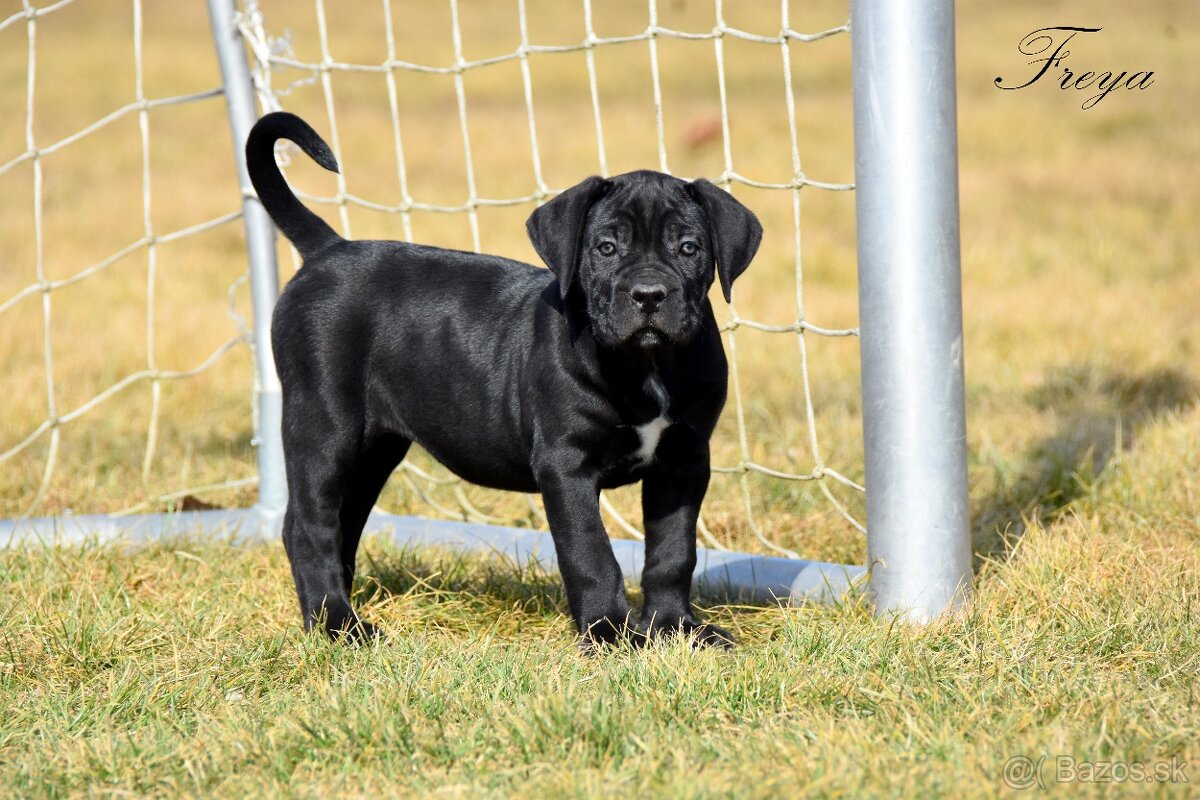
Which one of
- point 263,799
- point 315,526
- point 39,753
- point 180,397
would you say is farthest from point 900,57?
point 180,397

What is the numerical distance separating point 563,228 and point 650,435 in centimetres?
56

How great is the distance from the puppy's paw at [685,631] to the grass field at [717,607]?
0.17m

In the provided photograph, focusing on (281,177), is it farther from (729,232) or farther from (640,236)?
(729,232)

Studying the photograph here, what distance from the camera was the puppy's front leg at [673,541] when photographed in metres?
3.51

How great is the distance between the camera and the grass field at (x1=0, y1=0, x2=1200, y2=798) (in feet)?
8.54

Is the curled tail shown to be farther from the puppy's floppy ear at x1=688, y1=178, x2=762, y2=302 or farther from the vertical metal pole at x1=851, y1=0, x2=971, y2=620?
the vertical metal pole at x1=851, y1=0, x2=971, y2=620

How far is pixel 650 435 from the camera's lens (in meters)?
3.39

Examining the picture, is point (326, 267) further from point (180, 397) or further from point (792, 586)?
point (180, 397)

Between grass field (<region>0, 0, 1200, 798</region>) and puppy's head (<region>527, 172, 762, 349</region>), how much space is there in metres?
0.89

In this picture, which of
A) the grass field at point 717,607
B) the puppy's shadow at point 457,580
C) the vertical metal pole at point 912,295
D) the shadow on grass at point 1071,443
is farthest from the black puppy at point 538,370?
the shadow on grass at point 1071,443

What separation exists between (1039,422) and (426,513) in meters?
2.52

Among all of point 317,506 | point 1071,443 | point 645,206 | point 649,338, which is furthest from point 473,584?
point 1071,443

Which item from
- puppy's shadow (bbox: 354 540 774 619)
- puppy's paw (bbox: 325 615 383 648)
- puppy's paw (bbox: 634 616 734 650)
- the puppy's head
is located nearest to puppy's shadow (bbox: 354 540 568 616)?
puppy's shadow (bbox: 354 540 774 619)

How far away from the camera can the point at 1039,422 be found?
5609 mm
